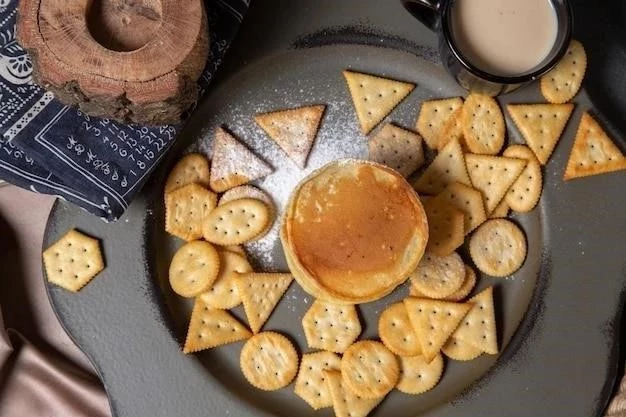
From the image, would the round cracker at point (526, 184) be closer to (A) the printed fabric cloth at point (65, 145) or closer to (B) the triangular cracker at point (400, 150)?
(B) the triangular cracker at point (400, 150)

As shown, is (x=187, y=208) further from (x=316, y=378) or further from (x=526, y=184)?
(x=526, y=184)

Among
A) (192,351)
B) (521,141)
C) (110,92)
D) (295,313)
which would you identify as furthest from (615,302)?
(110,92)

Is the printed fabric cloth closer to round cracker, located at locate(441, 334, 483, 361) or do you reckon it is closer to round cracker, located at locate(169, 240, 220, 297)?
round cracker, located at locate(169, 240, 220, 297)

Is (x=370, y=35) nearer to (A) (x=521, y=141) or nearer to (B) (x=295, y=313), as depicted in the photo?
(A) (x=521, y=141)

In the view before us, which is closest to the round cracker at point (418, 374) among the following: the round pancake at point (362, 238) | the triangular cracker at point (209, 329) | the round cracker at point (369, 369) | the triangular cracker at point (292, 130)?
the round cracker at point (369, 369)

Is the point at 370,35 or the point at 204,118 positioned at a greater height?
the point at 370,35

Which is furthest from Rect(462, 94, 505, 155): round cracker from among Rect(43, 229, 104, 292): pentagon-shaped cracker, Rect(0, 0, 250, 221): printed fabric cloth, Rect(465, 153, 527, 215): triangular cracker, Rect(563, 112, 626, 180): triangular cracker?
Rect(43, 229, 104, 292): pentagon-shaped cracker
